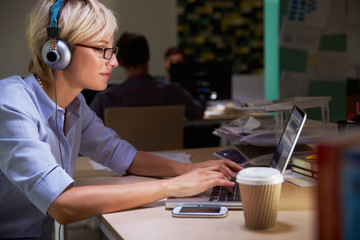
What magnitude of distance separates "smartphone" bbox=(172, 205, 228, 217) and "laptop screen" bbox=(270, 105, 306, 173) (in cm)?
22

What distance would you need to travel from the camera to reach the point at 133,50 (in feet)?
9.55

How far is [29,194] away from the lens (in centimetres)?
99

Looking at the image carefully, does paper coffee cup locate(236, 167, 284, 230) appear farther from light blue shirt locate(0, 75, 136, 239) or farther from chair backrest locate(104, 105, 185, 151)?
chair backrest locate(104, 105, 185, 151)

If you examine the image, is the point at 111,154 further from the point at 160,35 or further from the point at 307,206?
the point at 160,35

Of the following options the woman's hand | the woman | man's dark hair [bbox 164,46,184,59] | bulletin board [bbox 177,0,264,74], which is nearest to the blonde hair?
the woman

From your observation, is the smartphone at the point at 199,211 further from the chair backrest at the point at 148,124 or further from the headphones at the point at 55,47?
the chair backrest at the point at 148,124

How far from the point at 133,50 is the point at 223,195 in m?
1.98

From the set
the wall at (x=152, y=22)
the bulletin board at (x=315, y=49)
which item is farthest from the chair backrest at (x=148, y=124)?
the wall at (x=152, y=22)

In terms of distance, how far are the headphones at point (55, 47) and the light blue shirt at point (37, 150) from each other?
0.09 m

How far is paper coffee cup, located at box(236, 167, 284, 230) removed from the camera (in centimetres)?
83

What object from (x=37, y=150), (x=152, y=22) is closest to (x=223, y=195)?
(x=37, y=150)

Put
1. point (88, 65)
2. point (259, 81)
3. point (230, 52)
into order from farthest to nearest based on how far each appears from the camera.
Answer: point (230, 52) < point (259, 81) < point (88, 65)

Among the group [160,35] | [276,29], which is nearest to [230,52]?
[160,35]

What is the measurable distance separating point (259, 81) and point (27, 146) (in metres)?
3.47
